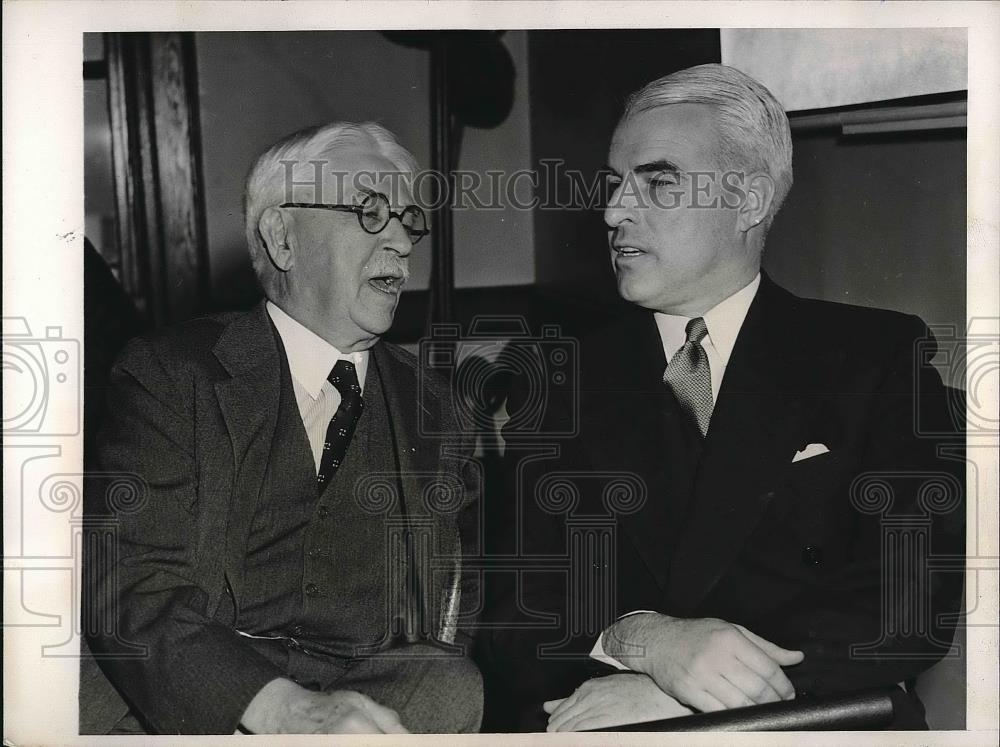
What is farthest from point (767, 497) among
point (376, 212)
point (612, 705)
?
point (376, 212)

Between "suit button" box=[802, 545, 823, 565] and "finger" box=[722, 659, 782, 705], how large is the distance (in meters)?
0.26

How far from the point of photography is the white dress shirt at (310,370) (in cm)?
224

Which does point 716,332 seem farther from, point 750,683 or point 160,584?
point 160,584

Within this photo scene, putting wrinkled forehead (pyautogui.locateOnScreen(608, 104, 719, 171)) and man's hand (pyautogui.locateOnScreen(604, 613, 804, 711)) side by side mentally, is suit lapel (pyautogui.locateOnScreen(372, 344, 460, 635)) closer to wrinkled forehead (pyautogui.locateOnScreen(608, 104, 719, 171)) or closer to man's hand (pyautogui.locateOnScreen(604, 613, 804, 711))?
man's hand (pyautogui.locateOnScreen(604, 613, 804, 711))

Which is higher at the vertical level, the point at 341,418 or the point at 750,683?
the point at 341,418

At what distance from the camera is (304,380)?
224cm

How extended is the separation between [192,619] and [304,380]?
0.54m

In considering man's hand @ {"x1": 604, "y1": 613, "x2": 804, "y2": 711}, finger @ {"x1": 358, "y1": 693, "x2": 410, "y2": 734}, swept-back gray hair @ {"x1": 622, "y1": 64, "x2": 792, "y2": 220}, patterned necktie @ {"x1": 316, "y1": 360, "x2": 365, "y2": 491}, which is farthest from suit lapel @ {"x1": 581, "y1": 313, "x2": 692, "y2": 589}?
finger @ {"x1": 358, "y1": 693, "x2": 410, "y2": 734}

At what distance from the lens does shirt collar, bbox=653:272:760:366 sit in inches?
88.8

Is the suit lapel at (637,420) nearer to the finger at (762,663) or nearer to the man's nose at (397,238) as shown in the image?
the finger at (762,663)

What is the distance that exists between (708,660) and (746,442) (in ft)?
1.51

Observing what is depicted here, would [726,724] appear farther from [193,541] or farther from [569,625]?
[193,541]

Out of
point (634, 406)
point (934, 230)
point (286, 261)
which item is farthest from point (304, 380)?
point (934, 230)

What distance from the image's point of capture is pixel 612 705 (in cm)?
225
